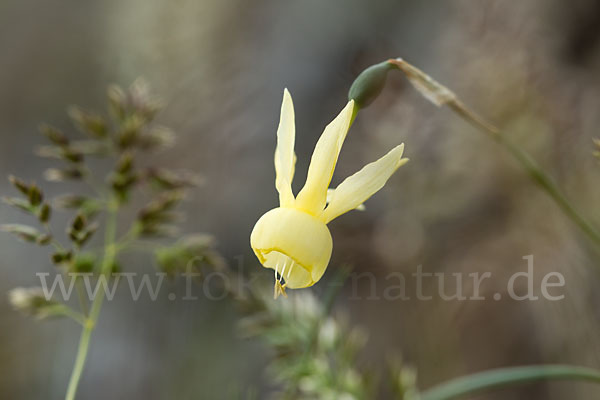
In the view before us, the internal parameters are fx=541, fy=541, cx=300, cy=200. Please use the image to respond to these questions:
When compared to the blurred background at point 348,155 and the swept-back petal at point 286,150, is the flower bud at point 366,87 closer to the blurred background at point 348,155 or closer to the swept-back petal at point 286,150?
the swept-back petal at point 286,150

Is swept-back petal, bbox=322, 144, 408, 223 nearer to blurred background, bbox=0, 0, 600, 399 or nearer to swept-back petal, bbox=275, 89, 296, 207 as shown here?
swept-back petal, bbox=275, 89, 296, 207

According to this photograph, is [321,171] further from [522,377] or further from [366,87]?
[522,377]

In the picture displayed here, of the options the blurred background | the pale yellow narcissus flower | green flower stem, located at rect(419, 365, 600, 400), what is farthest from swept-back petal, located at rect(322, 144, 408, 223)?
the blurred background

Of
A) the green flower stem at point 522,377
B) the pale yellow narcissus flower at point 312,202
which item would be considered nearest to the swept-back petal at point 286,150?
the pale yellow narcissus flower at point 312,202

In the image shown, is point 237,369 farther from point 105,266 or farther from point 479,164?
point 105,266

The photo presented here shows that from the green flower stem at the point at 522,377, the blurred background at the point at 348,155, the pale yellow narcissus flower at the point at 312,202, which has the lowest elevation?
the green flower stem at the point at 522,377

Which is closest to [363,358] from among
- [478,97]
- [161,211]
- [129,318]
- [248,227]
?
[248,227]

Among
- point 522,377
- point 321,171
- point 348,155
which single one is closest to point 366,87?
point 321,171
